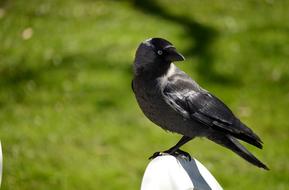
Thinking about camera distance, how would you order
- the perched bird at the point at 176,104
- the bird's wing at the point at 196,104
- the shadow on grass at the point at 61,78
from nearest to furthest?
the perched bird at the point at 176,104 < the bird's wing at the point at 196,104 < the shadow on grass at the point at 61,78

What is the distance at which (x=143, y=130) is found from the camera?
23.6ft

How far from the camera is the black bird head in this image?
3994mm

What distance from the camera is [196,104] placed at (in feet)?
14.1

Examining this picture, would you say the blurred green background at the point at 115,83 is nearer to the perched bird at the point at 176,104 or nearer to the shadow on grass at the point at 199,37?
the shadow on grass at the point at 199,37

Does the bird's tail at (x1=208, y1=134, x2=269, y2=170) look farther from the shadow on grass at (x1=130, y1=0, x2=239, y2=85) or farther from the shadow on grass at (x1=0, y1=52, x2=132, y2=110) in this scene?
the shadow on grass at (x1=130, y1=0, x2=239, y2=85)

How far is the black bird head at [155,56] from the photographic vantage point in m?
3.99

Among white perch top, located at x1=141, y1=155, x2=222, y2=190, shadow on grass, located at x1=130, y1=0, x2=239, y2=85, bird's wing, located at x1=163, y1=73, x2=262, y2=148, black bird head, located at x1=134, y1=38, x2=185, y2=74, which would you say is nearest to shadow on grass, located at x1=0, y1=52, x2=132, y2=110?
A: shadow on grass, located at x1=130, y1=0, x2=239, y2=85

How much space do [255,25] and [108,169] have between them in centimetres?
363

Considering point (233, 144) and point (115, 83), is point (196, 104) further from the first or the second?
point (115, 83)

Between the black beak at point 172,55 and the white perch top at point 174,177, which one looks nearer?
the white perch top at point 174,177

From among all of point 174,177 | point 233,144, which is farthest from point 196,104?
point 174,177

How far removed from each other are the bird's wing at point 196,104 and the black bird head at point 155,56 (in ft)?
0.47

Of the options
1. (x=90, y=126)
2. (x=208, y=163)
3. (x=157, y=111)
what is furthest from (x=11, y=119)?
(x=157, y=111)

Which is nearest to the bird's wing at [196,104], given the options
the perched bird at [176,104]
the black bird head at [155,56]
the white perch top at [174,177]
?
the perched bird at [176,104]
